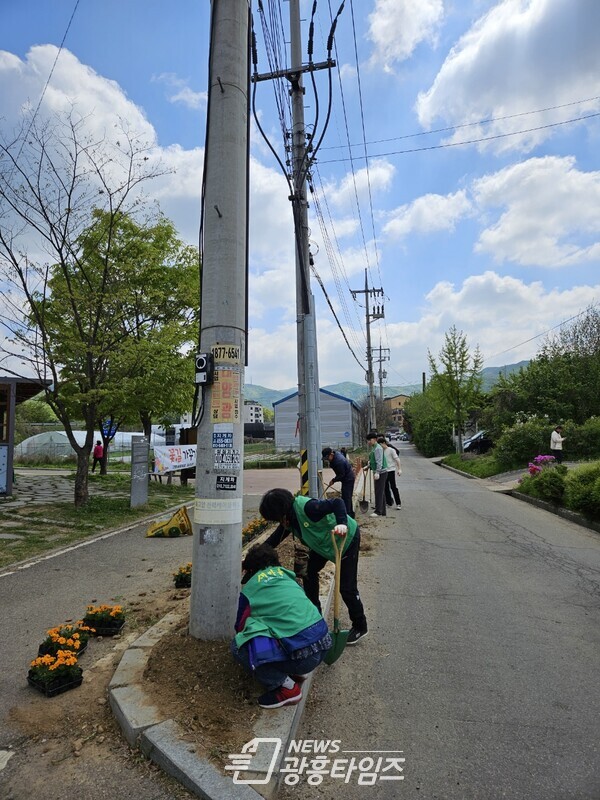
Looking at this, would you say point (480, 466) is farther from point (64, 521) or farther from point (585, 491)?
point (64, 521)

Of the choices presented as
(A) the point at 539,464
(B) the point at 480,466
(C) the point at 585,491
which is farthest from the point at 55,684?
(B) the point at 480,466

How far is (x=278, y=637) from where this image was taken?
9.97 feet

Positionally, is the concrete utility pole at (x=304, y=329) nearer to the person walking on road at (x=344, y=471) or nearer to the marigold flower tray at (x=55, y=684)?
the person walking on road at (x=344, y=471)

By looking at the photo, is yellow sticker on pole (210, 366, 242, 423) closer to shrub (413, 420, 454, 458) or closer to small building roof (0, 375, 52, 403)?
small building roof (0, 375, 52, 403)

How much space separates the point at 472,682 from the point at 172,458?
559 inches

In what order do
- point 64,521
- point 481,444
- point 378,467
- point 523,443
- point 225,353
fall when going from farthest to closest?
point 481,444 → point 523,443 → point 378,467 → point 64,521 → point 225,353

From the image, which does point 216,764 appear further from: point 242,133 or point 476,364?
point 476,364

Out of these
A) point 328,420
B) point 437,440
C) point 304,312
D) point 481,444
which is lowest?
point 481,444

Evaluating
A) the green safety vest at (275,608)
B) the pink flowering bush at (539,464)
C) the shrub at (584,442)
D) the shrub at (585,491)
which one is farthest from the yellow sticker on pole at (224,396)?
the shrub at (584,442)

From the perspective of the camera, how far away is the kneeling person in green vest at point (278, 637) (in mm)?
3023

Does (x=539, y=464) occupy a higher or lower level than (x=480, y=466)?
higher

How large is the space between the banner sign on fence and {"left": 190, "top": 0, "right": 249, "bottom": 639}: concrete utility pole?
43.2ft

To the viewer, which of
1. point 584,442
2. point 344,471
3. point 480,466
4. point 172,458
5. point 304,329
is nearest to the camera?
point 344,471

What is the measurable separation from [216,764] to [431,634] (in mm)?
2614
